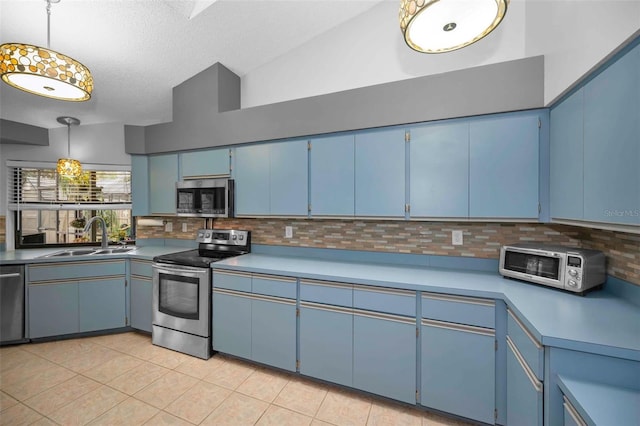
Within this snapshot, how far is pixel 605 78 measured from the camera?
1.21 meters

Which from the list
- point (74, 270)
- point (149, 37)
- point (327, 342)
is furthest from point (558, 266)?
point (74, 270)

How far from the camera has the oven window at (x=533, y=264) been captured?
158 cm

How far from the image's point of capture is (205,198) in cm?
283

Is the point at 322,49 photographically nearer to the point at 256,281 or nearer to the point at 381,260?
the point at 381,260

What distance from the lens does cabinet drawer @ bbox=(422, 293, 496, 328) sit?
1.57 metres

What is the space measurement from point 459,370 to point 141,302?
3.11 m

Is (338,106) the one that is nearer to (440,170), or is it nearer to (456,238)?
(440,170)

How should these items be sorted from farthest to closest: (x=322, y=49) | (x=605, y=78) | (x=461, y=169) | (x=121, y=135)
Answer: (x=121, y=135) < (x=322, y=49) < (x=461, y=169) < (x=605, y=78)

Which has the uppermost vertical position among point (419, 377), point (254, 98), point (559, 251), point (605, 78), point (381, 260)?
point (254, 98)

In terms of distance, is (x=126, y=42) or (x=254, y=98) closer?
(x=126, y=42)

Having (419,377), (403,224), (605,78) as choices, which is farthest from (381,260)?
(605,78)

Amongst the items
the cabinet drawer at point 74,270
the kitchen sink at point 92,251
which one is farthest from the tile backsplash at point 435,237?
the kitchen sink at point 92,251

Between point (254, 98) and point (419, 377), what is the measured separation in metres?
3.09

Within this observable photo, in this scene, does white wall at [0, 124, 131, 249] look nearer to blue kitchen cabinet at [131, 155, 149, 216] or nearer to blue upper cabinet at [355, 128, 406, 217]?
blue kitchen cabinet at [131, 155, 149, 216]
